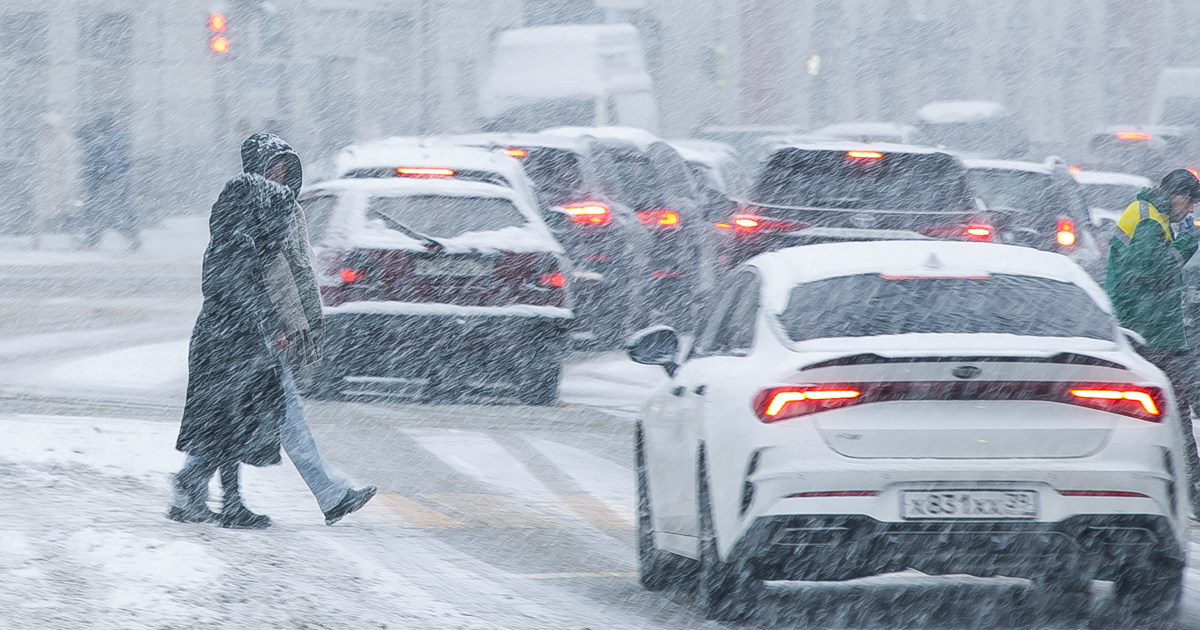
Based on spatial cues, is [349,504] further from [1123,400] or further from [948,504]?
[1123,400]

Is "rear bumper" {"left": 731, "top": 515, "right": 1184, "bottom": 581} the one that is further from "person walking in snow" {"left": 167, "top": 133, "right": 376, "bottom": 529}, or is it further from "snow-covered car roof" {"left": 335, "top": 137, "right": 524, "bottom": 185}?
"snow-covered car roof" {"left": 335, "top": 137, "right": 524, "bottom": 185}

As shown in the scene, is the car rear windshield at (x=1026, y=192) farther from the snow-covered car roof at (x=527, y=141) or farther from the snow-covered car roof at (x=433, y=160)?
the snow-covered car roof at (x=433, y=160)

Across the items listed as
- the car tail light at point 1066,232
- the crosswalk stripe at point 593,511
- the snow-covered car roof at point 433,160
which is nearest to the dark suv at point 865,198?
the snow-covered car roof at point 433,160

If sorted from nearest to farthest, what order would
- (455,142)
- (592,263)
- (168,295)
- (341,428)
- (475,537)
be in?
(475,537) < (341,428) < (592,263) < (455,142) < (168,295)

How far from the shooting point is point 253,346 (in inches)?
308

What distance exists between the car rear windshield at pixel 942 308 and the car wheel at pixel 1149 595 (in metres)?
0.77

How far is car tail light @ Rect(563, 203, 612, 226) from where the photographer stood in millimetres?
15570

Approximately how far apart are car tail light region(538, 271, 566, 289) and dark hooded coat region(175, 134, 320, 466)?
16.3ft

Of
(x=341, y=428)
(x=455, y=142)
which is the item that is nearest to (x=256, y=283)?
(x=341, y=428)

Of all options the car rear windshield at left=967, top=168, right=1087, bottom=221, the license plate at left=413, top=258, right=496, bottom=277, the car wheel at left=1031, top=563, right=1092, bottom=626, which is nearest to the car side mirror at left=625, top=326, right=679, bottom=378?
the car wheel at left=1031, top=563, right=1092, bottom=626

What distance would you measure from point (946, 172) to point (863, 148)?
621 mm

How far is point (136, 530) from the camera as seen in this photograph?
24.7 feet

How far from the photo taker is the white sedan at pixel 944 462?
6133 mm

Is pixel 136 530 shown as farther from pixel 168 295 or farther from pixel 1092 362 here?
pixel 168 295
